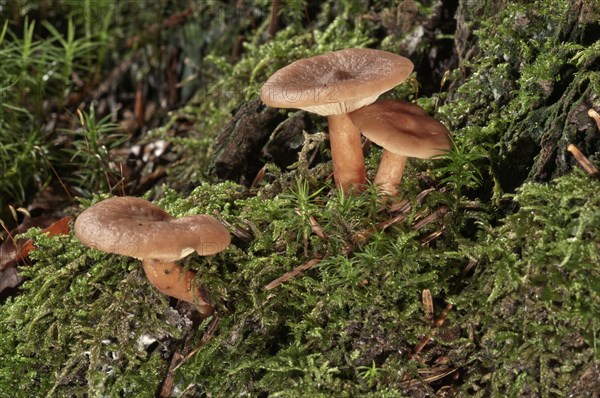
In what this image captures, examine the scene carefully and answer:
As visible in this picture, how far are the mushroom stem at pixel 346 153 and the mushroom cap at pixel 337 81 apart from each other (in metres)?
0.06

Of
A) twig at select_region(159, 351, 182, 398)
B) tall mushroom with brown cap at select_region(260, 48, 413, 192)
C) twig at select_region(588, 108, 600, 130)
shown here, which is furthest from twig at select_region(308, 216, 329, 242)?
twig at select_region(588, 108, 600, 130)

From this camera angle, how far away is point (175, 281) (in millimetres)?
2451

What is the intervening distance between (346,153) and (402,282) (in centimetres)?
63

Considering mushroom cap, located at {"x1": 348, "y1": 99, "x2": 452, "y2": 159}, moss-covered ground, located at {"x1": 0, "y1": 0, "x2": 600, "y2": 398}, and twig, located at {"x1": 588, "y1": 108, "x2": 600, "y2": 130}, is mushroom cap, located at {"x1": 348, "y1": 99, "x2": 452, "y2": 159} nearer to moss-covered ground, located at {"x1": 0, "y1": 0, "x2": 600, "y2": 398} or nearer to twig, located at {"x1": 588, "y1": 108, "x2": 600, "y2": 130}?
moss-covered ground, located at {"x1": 0, "y1": 0, "x2": 600, "y2": 398}

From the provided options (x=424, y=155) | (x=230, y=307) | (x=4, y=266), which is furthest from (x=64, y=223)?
(x=424, y=155)

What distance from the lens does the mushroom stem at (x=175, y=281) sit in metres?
2.40

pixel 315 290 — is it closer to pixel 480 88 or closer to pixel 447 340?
pixel 447 340

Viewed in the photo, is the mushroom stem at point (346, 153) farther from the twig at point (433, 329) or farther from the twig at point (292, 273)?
the twig at point (433, 329)

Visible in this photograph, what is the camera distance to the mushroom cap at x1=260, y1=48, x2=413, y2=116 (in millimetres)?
2225

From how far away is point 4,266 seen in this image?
10.2ft

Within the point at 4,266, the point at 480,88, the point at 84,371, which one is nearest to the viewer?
the point at 84,371

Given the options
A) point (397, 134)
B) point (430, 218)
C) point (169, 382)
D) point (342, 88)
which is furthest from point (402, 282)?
point (169, 382)

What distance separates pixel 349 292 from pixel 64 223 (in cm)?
176

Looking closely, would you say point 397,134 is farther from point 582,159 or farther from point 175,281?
point 175,281
